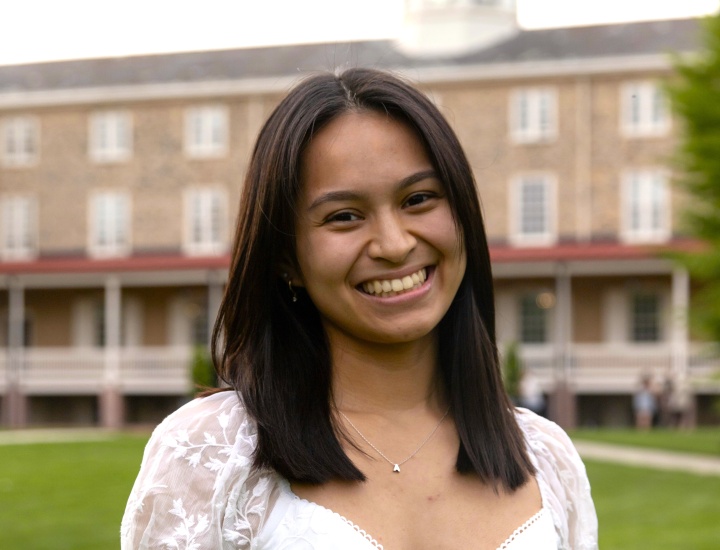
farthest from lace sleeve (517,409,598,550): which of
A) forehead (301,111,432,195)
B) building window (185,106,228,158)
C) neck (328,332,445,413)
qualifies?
building window (185,106,228,158)

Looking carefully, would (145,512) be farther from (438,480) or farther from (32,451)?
(32,451)

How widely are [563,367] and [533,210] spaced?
4.82m

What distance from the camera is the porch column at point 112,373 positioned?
35.3 metres

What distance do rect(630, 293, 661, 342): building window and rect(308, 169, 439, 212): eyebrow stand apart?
3307 cm

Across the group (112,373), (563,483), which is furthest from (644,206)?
(563,483)

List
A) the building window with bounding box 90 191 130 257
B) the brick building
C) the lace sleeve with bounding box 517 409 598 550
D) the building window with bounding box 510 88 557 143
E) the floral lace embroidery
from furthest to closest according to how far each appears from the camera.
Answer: the building window with bounding box 90 191 130 257 → the building window with bounding box 510 88 557 143 → the brick building → the lace sleeve with bounding box 517 409 598 550 → the floral lace embroidery

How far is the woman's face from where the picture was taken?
2.27 m

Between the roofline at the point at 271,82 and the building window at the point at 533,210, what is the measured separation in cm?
290

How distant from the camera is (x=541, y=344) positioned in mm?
35406

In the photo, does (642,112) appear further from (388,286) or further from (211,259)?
(388,286)

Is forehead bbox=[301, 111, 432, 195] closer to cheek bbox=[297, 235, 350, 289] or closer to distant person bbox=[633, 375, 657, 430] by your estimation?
cheek bbox=[297, 235, 350, 289]

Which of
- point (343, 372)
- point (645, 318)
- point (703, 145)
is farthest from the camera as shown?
point (645, 318)

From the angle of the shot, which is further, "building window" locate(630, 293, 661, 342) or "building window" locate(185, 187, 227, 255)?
"building window" locate(185, 187, 227, 255)

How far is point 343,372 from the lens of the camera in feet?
7.88
